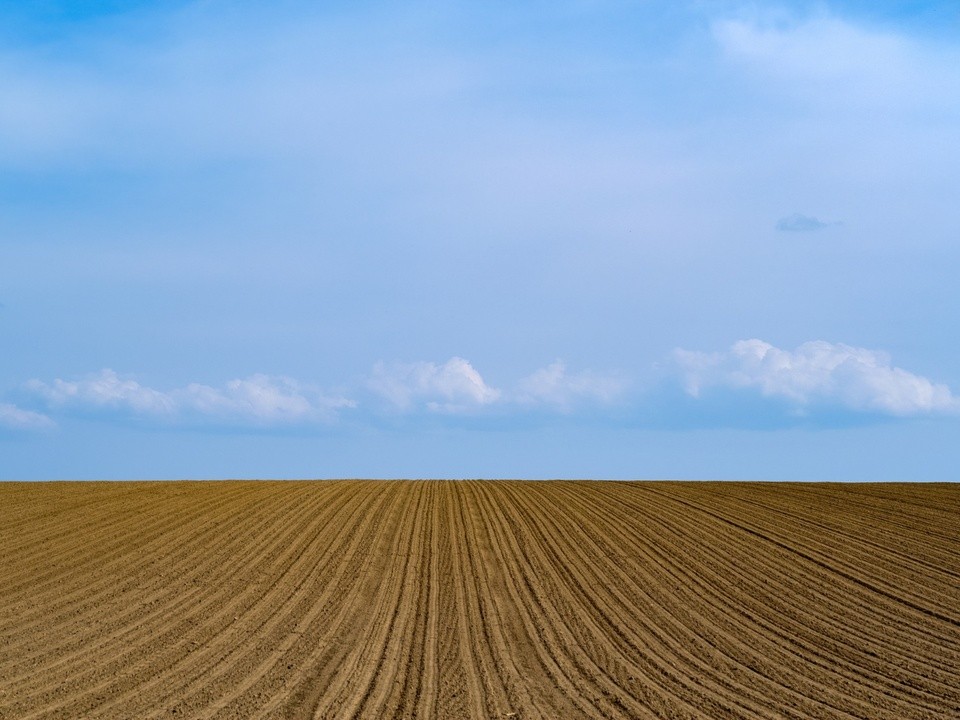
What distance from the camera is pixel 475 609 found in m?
17.8

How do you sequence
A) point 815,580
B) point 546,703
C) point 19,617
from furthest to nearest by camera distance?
1. point 815,580
2. point 19,617
3. point 546,703

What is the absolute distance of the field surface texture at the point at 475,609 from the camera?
1310 centimetres

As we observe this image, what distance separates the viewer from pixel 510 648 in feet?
50.5

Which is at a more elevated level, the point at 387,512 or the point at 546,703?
the point at 387,512

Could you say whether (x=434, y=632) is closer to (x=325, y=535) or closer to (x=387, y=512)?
(x=325, y=535)

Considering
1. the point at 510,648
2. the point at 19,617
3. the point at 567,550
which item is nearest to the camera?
the point at 510,648

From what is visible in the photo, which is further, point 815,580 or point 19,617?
point 815,580

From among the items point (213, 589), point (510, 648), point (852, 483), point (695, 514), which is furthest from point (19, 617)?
point (852, 483)

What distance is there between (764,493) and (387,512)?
1331 centimetres

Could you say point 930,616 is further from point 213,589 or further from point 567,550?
point 213,589

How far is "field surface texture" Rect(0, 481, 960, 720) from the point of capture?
1310 cm

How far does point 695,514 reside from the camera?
28953mm

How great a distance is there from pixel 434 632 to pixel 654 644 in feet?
11.2

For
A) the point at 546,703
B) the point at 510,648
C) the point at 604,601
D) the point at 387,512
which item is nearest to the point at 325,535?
the point at 387,512
